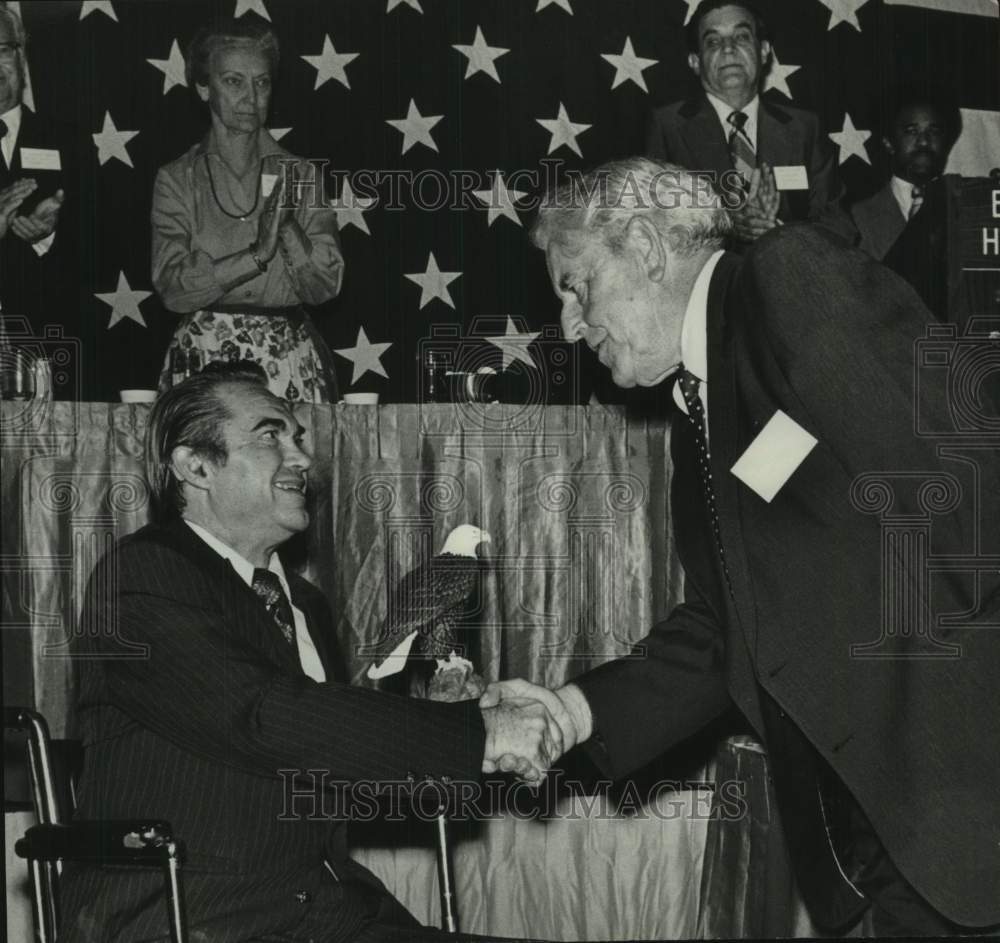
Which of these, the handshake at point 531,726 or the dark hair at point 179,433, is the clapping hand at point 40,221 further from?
the handshake at point 531,726

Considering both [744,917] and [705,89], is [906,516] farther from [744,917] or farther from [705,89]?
[705,89]

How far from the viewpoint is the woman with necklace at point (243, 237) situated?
4.77 meters

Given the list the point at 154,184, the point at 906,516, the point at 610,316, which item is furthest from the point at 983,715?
the point at 154,184

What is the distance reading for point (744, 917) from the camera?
393cm

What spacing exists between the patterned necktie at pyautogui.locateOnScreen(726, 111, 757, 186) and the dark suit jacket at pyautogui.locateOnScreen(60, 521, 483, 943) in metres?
2.85

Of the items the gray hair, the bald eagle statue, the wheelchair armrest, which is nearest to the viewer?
the wheelchair armrest

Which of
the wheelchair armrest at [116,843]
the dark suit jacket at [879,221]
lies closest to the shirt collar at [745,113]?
the dark suit jacket at [879,221]

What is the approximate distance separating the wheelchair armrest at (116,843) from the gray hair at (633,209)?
58.3 inches

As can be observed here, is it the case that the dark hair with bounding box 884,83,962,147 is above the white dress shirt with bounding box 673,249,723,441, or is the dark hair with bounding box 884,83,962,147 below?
above

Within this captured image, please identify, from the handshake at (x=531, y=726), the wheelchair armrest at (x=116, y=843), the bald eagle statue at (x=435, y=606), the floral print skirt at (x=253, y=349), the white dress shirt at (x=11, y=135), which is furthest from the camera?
the white dress shirt at (x=11, y=135)

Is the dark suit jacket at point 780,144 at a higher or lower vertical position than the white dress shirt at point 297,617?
higher

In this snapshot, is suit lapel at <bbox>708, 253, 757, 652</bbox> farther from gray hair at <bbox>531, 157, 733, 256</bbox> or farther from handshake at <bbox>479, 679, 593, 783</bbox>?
handshake at <bbox>479, 679, 593, 783</bbox>

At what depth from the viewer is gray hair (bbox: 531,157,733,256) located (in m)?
2.86

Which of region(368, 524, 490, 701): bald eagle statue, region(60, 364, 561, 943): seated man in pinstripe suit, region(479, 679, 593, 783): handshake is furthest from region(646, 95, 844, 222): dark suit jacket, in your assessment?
region(60, 364, 561, 943): seated man in pinstripe suit
